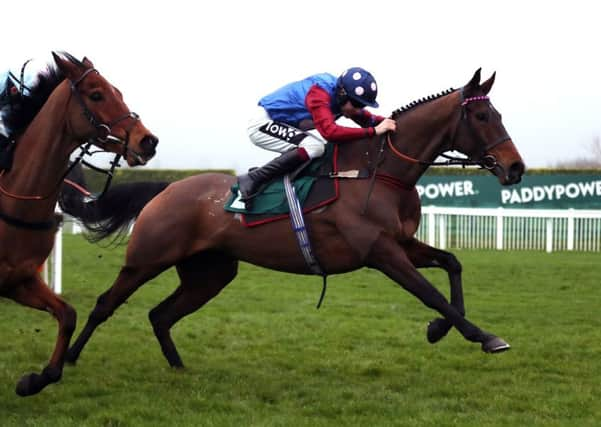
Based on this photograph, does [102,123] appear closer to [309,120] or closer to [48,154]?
[48,154]

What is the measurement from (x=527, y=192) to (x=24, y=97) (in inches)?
617

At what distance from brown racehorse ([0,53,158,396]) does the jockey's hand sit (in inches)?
58.5

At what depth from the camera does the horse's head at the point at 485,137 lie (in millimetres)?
5055

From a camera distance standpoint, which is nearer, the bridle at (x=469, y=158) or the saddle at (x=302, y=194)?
the bridle at (x=469, y=158)

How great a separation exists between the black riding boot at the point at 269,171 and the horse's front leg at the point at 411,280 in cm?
76

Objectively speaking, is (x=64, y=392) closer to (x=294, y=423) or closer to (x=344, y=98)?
(x=294, y=423)

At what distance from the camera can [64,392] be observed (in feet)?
16.8

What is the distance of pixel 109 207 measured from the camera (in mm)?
6457

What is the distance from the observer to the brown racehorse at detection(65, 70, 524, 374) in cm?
507

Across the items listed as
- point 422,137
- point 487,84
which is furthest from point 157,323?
point 487,84

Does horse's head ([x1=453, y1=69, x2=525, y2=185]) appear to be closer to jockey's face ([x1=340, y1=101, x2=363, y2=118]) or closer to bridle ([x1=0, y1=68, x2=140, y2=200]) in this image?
jockey's face ([x1=340, y1=101, x2=363, y2=118])

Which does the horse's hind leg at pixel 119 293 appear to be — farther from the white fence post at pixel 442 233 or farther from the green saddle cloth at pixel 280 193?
the white fence post at pixel 442 233

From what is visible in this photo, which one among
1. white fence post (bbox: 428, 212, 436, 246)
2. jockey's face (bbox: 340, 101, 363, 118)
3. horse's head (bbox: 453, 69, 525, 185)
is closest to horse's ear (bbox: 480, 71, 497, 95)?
horse's head (bbox: 453, 69, 525, 185)

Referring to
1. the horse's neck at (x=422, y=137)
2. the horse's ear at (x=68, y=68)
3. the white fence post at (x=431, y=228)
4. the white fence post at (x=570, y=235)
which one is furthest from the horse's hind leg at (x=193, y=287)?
the white fence post at (x=570, y=235)
